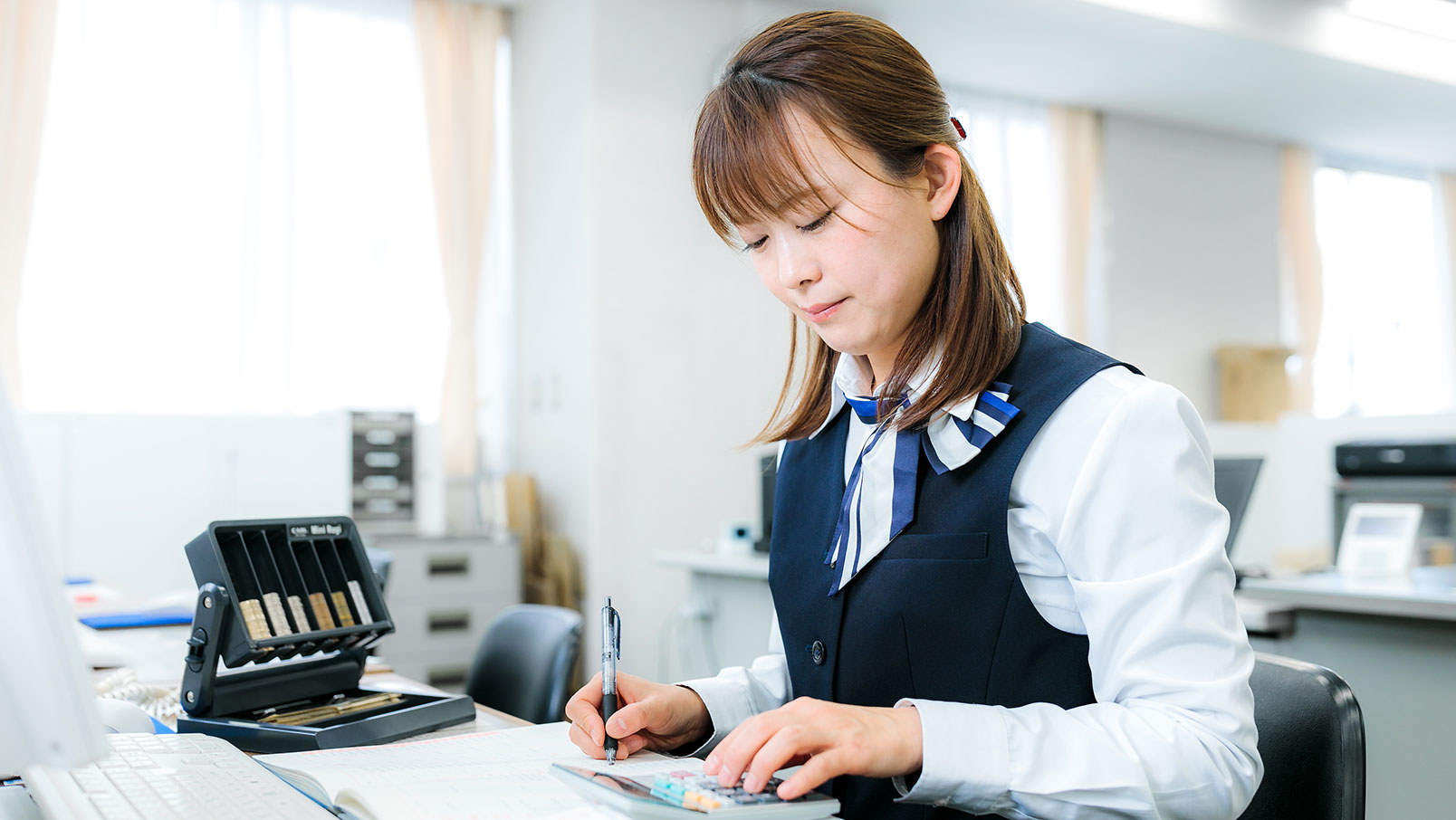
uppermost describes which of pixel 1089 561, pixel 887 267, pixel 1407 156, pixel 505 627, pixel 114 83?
pixel 1407 156

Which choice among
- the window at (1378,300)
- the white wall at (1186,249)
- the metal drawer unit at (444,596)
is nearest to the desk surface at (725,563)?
the metal drawer unit at (444,596)

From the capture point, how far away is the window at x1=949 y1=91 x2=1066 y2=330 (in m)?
6.13

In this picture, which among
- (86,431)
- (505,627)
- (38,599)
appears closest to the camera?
(38,599)

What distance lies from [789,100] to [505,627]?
60.0 inches

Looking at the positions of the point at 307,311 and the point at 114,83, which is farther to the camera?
the point at 307,311

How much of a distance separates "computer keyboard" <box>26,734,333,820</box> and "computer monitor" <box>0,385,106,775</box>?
0.19m

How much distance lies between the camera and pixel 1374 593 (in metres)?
2.49

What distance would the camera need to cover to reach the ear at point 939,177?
997mm

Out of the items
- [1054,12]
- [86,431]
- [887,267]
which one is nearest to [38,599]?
[887,267]

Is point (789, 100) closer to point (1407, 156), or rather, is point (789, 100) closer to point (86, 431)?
point (86, 431)

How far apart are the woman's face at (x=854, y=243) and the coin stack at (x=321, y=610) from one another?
0.69m

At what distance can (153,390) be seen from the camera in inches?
173

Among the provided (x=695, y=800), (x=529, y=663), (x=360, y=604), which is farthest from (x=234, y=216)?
(x=695, y=800)

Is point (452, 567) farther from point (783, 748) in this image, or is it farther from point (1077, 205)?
point (1077, 205)
